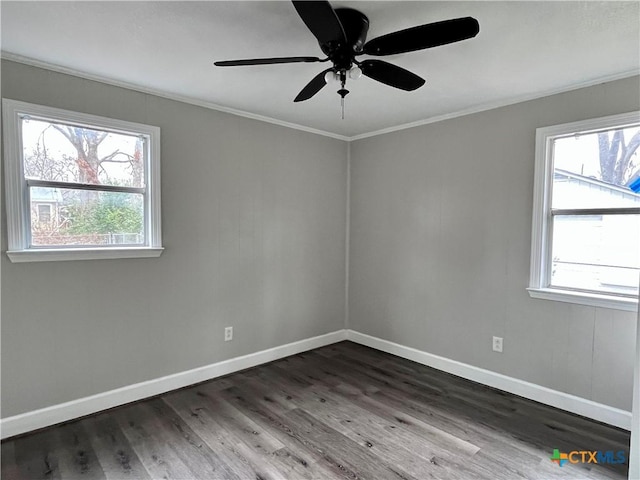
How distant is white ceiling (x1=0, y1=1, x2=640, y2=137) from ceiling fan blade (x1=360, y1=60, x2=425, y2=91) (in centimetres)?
21

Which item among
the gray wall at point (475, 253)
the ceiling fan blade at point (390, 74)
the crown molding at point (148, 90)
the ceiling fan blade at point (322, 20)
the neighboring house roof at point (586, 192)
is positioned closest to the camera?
the ceiling fan blade at point (322, 20)

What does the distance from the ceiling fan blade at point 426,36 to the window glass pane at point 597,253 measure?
1910mm

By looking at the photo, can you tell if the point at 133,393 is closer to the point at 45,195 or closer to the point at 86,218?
the point at 86,218

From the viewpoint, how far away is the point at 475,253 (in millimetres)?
3246

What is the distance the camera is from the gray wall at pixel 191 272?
7.94ft

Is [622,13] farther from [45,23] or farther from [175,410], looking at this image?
[175,410]

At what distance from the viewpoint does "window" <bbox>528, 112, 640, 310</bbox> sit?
8.19 ft

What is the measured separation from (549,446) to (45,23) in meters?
3.87

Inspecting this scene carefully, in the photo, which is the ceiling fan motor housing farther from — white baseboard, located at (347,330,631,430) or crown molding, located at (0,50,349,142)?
white baseboard, located at (347,330,631,430)

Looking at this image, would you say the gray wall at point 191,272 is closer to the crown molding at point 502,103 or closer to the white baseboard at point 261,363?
the white baseboard at point 261,363

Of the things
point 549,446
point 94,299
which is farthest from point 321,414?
point 94,299

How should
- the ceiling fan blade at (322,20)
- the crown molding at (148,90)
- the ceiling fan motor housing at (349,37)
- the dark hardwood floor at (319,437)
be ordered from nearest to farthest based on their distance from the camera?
1. the ceiling fan blade at (322,20)
2. the ceiling fan motor housing at (349,37)
3. the dark hardwood floor at (319,437)
4. the crown molding at (148,90)

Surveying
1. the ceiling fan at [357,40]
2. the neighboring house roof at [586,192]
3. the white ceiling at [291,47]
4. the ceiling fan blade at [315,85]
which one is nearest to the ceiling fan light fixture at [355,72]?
the ceiling fan at [357,40]

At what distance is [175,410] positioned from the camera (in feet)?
8.84
